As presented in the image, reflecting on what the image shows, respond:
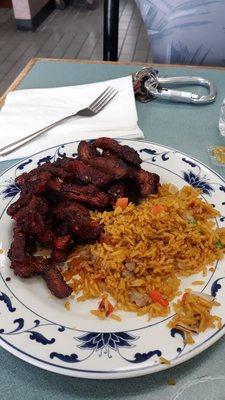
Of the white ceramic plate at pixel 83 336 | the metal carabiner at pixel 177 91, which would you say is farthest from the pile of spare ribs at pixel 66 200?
the metal carabiner at pixel 177 91

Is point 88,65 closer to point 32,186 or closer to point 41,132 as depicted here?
point 41,132

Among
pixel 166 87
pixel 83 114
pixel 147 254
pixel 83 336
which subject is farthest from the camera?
pixel 166 87

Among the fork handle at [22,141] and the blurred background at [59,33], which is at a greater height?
the fork handle at [22,141]

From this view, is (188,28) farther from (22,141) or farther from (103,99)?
(22,141)

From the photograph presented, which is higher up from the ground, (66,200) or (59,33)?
(66,200)

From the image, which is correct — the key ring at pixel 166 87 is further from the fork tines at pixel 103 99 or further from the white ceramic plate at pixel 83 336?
the white ceramic plate at pixel 83 336

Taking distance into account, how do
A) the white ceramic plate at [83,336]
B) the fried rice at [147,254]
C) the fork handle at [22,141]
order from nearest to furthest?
the white ceramic plate at [83,336], the fried rice at [147,254], the fork handle at [22,141]

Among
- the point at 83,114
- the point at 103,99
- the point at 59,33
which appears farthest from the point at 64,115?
the point at 59,33
